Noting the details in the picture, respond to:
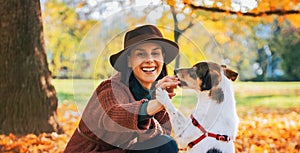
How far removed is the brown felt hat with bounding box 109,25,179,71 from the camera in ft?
9.52

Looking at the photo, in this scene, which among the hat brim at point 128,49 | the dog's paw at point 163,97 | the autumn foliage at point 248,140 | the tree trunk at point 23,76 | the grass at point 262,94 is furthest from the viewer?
the grass at point 262,94

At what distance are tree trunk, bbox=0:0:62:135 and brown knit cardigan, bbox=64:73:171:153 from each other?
312 cm

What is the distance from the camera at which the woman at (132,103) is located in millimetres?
2785

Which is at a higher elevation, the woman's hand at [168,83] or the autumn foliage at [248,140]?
the woman's hand at [168,83]

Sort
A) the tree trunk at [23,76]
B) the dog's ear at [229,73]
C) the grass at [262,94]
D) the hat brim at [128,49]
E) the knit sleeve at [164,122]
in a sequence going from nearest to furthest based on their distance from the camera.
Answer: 1. the dog's ear at [229,73]
2. the hat brim at [128,49]
3. the knit sleeve at [164,122]
4. the tree trunk at [23,76]
5. the grass at [262,94]

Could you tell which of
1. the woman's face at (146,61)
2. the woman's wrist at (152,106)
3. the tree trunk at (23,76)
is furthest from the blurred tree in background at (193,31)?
the tree trunk at (23,76)

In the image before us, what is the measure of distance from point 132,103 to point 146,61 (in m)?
0.30

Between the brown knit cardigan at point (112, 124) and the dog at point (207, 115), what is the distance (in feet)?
0.78

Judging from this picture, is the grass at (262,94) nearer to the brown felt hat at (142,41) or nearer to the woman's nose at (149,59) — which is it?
the brown felt hat at (142,41)

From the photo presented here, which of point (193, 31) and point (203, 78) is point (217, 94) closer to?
point (203, 78)

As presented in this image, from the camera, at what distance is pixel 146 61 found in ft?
9.63

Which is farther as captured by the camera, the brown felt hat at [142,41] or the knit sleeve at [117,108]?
the brown felt hat at [142,41]

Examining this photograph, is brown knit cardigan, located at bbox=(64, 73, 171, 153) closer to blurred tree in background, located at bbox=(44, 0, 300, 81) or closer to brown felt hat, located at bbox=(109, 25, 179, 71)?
brown felt hat, located at bbox=(109, 25, 179, 71)

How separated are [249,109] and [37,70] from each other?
6650 mm
